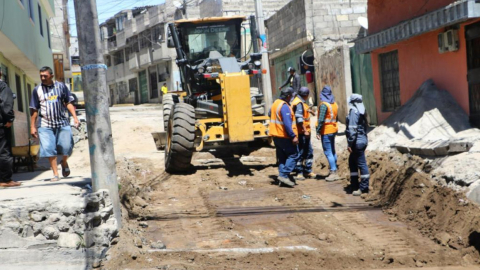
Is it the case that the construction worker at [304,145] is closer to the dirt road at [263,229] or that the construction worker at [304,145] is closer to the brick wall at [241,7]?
the dirt road at [263,229]

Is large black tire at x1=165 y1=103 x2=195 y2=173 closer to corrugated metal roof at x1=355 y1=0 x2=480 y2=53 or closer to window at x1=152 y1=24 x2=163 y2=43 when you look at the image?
corrugated metal roof at x1=355 y1=0 x2=480 y2=53

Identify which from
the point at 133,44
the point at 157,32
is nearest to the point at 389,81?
the point at 157,32

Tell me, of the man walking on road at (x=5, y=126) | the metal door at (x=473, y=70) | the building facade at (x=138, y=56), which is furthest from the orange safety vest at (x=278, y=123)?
the building facade at (x=138, y=56)

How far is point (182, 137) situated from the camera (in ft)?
39.4

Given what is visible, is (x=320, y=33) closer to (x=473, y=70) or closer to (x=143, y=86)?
(x=473, y=70)

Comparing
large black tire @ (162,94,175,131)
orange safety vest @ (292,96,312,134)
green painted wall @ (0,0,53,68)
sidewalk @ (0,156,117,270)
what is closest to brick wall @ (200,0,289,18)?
green painted wall @ (0,0,53,68)

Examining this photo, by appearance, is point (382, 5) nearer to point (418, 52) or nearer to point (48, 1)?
point (418, 52)

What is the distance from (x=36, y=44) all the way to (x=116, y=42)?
136 feet

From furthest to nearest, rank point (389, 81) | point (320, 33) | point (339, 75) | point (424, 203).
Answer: point (320, 33), point (339, 75), point (389, 81), point (424, 203)

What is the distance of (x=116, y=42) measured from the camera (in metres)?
60.2

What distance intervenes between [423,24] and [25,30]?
10495mm

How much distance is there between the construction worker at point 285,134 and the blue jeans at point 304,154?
0.71 m

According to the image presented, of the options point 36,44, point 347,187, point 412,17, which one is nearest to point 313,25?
point 412,17

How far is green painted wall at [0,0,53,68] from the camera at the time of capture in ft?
44.3
